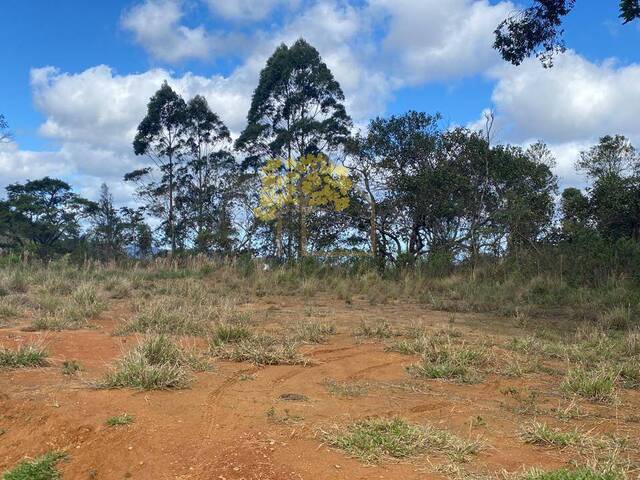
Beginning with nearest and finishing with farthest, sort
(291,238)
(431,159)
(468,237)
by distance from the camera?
(468,237), (431,159), (291,238)

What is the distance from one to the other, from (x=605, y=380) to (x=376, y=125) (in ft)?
55.9

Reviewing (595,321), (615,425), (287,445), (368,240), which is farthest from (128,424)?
(368,240)

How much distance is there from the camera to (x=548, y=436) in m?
3.40

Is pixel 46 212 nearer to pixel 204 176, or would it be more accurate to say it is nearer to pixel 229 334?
pixel 204 176

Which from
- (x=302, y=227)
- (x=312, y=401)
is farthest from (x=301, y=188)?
(x=312, y=401)

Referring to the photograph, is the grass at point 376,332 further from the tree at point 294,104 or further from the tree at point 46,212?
the tree at point 46,212

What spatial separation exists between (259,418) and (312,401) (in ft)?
1.75

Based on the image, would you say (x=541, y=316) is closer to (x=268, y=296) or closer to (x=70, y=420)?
(x=268, y=296)

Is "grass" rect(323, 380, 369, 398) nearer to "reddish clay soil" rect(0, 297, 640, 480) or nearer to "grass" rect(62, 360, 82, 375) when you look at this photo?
"reddish clay soil" rect(0, 297, 640, 480)

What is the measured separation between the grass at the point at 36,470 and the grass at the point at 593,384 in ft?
12.2

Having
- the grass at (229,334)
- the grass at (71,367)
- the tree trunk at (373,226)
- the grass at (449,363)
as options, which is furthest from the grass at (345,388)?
the tree trunk at (373,226)

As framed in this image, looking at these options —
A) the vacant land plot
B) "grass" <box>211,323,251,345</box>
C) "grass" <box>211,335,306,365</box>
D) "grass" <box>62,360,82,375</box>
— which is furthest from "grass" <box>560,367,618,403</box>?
"grass" <box>62,360,82,375</box>

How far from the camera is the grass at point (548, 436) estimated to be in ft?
11.0

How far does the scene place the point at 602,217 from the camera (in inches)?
612
